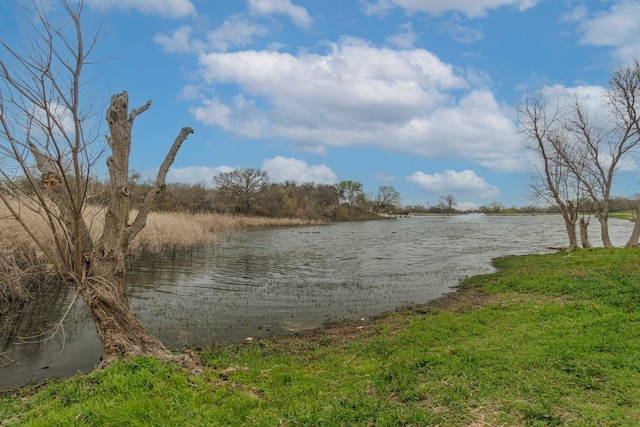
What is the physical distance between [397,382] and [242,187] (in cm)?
6403

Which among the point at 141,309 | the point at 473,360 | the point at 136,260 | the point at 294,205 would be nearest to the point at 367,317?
the point at 473,360

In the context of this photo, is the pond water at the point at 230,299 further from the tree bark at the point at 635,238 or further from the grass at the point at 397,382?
the tree bark at the point at 635,238

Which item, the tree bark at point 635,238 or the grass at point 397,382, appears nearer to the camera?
the grass at point 397,382

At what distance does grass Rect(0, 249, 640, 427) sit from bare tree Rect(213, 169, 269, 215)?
60.1 meters

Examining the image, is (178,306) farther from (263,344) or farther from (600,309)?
(600,309)

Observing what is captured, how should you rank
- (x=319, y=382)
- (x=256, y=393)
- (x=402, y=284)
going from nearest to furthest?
(x=256, y=393)
(x=319, y=382)
(x=402, y=284)

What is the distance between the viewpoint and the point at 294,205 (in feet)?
239

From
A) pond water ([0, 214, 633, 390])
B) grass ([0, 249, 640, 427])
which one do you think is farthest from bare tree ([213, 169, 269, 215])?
grass ([0, 249, 640, 427])

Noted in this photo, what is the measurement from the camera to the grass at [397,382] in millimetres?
3914

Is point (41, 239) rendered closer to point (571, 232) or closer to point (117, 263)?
point (117, 263)

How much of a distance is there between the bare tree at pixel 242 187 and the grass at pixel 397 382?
197 ft

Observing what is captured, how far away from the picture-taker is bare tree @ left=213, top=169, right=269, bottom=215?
66312 millimetres

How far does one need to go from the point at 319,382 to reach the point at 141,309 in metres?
7.52

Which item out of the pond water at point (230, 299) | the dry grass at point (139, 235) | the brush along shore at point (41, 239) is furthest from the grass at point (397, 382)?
→ the dry grass at point (139, 235)
